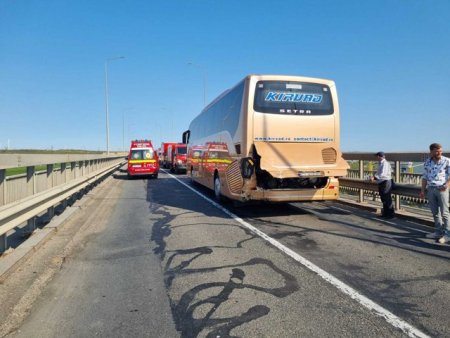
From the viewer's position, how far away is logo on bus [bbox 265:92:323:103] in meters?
9.93

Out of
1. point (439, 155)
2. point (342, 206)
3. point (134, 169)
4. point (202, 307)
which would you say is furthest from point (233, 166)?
point (134, 169)

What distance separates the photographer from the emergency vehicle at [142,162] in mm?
25812

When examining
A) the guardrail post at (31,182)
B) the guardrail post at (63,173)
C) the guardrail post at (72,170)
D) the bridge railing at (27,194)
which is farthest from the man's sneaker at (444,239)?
the guardrail post at (72,170)

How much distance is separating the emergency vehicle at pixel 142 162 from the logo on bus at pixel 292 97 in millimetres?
17105

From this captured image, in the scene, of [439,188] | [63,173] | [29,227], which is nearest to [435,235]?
[439,188]

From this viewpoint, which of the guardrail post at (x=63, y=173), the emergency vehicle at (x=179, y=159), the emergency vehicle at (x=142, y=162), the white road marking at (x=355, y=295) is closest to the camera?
the white road marking at (x=355, y=295)

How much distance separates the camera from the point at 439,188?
7.16m

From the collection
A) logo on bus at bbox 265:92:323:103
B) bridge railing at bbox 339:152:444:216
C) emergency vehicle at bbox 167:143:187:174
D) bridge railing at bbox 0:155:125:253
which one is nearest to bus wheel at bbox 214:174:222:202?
bridge railing at bbox 339:152:444:216

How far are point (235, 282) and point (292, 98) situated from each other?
20.0ft

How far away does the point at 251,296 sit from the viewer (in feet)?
15.2

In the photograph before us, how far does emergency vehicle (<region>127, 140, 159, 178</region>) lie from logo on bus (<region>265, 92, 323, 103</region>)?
56.1 feet

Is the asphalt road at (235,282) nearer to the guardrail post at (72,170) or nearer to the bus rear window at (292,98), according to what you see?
the bus rear window at (292,98)

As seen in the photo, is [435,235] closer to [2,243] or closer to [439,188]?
[439,188]

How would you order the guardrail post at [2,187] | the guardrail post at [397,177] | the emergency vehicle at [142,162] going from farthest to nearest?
the emergency vehicle at [142,162] → the guardrail post at [397,177] → the guardrail post at [2,187]
